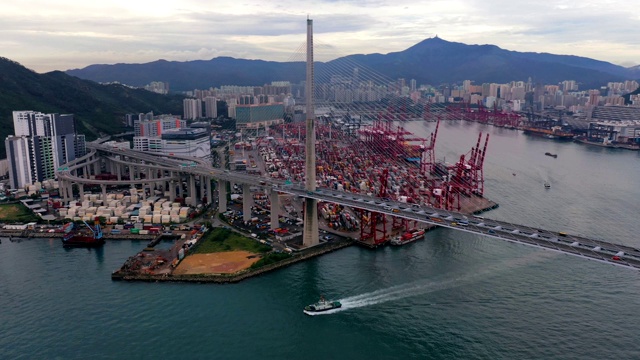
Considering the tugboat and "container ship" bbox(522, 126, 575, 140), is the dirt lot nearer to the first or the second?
the tugboat

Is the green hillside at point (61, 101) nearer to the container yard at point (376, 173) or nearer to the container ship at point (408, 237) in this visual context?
the container yard at point (376, 173)

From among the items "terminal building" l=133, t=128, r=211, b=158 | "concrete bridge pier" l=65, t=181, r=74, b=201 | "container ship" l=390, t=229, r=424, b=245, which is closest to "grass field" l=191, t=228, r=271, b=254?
"container ship" l=390, t=229, r=424, b=245

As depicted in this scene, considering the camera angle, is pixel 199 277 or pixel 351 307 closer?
pixel 351 307

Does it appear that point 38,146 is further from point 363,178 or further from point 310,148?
point 363,178

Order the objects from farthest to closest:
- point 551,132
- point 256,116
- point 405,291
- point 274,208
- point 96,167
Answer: point 256,116, point 551,132, point 96,167, point 274,208, point 405,291

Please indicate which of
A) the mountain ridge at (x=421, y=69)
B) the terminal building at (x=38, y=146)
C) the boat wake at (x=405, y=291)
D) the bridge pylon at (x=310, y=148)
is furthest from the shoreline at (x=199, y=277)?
the mountain ridge at (x=421, y=69)

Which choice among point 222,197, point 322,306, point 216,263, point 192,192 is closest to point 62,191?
point 192,192

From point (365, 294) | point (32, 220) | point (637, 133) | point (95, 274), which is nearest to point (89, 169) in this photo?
point (32, 220)
